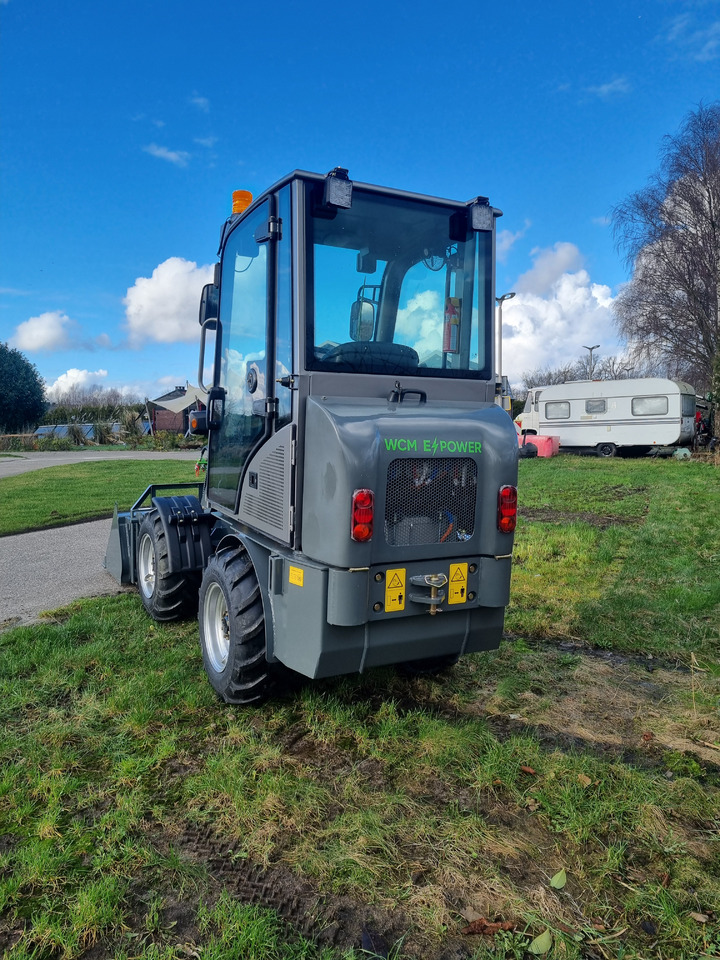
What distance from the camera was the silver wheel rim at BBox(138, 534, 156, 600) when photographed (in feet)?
19.0

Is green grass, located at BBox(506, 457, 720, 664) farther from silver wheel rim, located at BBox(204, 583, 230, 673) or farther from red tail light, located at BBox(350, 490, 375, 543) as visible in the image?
red tail light, located at BBox(350, 490, 375, 543)

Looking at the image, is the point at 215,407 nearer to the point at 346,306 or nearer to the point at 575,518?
the point at 346,306

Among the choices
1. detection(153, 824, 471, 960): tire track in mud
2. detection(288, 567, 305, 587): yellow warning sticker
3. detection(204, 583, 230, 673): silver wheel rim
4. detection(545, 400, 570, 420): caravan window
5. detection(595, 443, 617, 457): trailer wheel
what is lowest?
detection(153, 824, 471, 960): tire track in mud

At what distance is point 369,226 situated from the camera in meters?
3.72

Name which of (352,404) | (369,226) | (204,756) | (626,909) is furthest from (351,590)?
(369,226)

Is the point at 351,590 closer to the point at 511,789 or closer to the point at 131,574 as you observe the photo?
the point at 511,789

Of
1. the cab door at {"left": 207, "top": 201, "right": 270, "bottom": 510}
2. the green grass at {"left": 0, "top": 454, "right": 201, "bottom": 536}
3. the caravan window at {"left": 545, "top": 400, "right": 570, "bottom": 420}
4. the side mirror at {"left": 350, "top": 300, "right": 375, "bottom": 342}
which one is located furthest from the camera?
the caravan window at {"left": 545, "top": 400, "right": 570, "bottom": 420}

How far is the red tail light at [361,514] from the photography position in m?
3.17

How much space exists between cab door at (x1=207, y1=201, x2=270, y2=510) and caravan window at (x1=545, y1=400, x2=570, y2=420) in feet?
74.7

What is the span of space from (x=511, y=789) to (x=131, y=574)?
4.46 m

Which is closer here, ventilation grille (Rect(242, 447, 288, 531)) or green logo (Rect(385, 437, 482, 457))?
green logo (Rect(385, 437, 482, 457))

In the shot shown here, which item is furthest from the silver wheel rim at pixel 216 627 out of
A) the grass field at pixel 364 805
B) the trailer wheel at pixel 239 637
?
the grass field at pixel 364 805

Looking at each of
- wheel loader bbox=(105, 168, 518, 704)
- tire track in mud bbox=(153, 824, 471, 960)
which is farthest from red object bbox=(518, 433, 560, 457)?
tire track in mud bbox=(153, 824, 471, 960)

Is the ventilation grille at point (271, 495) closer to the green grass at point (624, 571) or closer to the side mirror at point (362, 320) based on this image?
the side mirror at point (362, 320)
